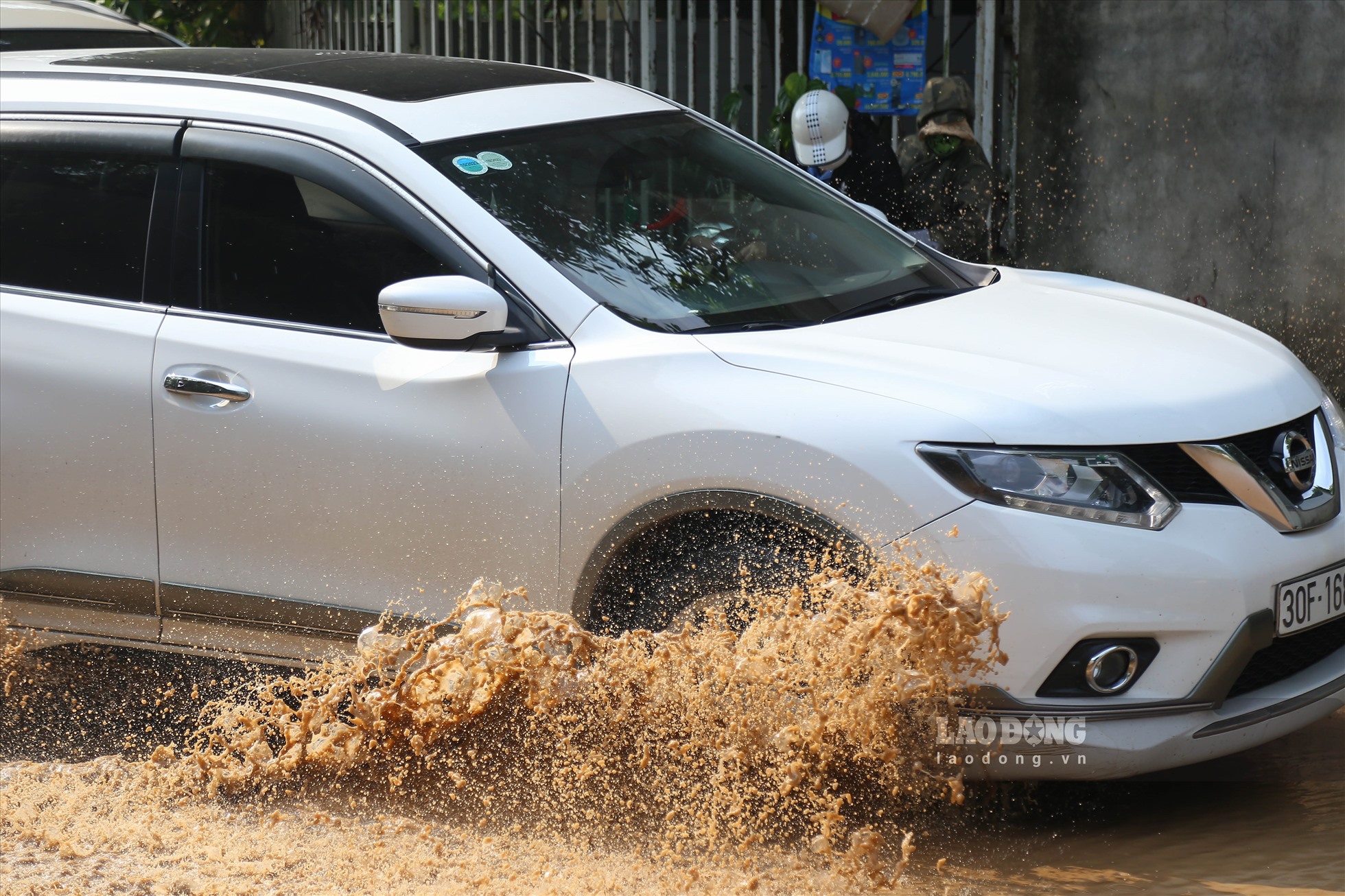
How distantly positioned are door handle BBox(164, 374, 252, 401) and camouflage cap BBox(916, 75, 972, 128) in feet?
14.0

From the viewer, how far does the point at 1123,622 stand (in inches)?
115

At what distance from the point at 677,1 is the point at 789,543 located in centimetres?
622

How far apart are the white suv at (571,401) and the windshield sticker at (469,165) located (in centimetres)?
2

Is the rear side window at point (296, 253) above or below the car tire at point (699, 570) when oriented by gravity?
above

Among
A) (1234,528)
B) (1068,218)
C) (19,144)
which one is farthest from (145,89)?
(1068,218)

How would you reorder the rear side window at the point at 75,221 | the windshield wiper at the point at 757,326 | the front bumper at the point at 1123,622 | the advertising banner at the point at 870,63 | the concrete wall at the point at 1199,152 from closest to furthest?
the front bumper at the point at 1123,622
the windshield wiper at the point at 757,326
the rear side window at the point at 75,221
the concrete wall at the point at 1199,152
the advertising banner at the point at 870,63

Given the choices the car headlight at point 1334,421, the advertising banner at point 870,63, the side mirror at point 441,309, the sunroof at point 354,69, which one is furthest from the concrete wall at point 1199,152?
the side mirror at point 441,309

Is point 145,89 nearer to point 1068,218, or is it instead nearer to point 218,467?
point 218,467

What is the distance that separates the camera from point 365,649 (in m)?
3.56

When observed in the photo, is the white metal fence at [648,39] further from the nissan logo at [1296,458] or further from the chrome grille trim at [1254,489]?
the chrome grille trim at [1254,489]

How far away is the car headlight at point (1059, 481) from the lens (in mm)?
2961

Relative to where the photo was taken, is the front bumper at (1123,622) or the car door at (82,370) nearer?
the front bumper at (1123,622)

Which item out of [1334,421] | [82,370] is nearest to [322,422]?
[82,370]

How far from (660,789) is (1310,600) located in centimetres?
152
